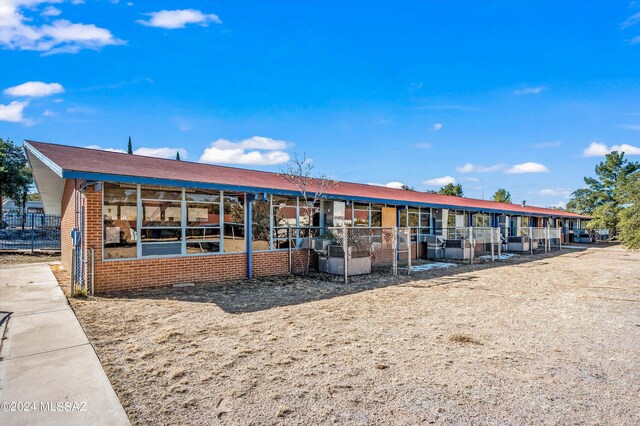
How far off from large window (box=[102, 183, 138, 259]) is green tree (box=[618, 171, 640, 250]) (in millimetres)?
15327

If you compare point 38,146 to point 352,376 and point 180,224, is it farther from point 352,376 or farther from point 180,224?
point 352,376

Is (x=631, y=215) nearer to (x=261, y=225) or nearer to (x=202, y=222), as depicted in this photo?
(x=261, y=225)

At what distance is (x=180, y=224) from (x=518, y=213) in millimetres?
22964

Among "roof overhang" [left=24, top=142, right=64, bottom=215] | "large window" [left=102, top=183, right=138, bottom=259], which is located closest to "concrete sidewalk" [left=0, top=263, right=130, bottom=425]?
"large window" [left=102, top=183, right=138, bottom=259]

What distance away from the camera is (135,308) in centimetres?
660

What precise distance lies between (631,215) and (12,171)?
132 ft

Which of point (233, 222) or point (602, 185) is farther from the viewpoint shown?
point (602, 185)

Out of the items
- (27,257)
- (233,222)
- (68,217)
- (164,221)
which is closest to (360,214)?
(233,222)

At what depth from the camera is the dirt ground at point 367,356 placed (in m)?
3.18

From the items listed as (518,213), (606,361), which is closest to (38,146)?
(606,361)

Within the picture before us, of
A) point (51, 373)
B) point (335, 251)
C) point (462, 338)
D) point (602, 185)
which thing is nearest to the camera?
point (51, 373)

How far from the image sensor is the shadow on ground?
7.39 metres

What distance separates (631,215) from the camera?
12.7 m

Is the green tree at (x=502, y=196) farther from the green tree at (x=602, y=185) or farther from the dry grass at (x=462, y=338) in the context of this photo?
the dry grass at (x=462, y=338)
